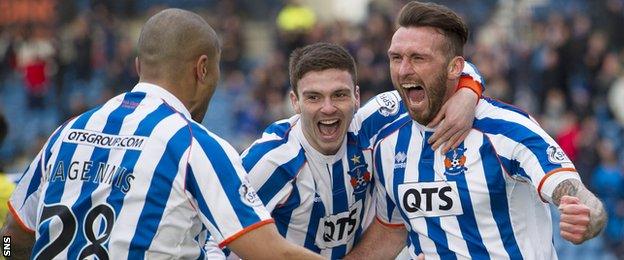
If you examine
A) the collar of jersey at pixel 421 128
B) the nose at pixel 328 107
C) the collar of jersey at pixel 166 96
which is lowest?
the collar of jersey at pixel 421 128

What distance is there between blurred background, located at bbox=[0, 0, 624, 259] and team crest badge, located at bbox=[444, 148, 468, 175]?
8704 mm

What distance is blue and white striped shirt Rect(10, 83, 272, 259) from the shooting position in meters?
5.12

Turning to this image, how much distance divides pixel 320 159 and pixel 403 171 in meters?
0.51

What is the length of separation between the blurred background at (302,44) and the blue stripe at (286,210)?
342 inches

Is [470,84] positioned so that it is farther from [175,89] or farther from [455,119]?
[175,89]

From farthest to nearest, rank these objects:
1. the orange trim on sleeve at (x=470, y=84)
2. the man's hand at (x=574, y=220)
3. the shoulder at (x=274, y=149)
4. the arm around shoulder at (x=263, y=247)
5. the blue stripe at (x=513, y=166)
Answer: the shoulder at (x=274, y=149), the orange trim on sleeve at (x=470, y=84), the blue stripe at (x=513, y=166), the man's hand at (x=574, y=220), the arm around shoulder at (x=263, y=247)

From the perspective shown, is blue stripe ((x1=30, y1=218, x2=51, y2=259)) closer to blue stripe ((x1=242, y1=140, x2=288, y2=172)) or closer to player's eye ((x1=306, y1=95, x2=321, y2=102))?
blue stripe ((x1=242, y1=140, x2=288, y2=172))

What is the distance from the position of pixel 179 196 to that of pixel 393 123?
1872 mm

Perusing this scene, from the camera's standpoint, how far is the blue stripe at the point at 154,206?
16.8ft

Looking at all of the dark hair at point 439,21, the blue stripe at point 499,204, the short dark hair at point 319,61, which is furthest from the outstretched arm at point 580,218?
the short dark hair at point 319,61

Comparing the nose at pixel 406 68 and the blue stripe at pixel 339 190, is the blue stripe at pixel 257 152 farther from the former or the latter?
the nose at pixel 406 68

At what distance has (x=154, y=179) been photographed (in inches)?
202

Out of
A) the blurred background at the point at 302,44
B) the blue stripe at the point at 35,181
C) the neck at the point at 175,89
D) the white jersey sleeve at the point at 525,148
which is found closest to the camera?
the neck at the point at 175,89

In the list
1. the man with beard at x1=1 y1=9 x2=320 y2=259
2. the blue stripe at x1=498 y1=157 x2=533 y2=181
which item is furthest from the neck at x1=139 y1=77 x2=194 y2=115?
the blue stripe at x1=498 y1=157 x2=533 y2=181
